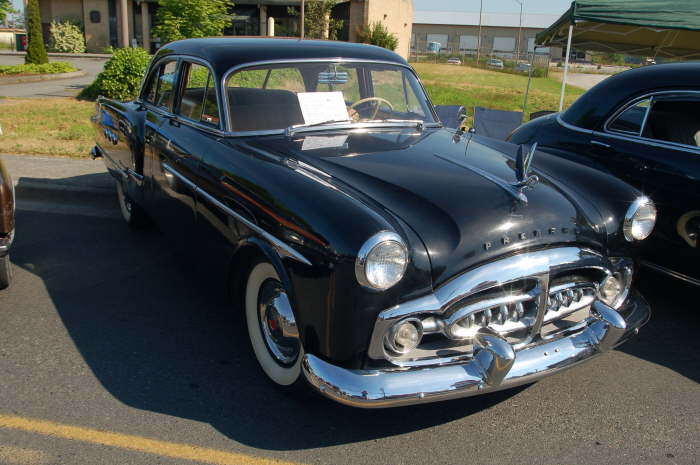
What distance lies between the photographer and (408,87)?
436cm

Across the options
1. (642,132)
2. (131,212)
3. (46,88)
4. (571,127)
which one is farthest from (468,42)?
(642,132)

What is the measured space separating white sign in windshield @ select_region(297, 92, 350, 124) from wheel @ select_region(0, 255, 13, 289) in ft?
6.98

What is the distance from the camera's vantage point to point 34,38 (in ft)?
72.0

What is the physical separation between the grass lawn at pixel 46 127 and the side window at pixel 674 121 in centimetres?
677

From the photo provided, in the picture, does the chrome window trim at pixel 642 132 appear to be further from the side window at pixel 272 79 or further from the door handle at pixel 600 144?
the side window at pixel 272 79

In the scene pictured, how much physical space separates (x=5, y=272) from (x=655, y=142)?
4.35 m

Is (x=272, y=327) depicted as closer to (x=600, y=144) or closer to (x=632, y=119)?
(x=600, y=144)

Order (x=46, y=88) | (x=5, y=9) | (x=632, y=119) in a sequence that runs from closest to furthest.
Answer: (x=632, y=119)
(x=46, y=88)
(x=5, y=9)

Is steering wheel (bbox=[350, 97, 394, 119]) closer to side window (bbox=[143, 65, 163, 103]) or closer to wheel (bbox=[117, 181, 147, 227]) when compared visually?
side window (bbox=[143, 65, 163, 103])

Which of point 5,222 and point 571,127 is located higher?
point 571,127

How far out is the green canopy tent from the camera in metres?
8.27

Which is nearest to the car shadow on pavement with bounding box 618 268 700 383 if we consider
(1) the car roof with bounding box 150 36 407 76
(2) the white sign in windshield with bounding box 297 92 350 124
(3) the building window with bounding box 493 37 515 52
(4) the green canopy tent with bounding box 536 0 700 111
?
(2) the white sign in windshield with bounding box 297 92 350 124

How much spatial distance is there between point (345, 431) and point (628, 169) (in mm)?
2639

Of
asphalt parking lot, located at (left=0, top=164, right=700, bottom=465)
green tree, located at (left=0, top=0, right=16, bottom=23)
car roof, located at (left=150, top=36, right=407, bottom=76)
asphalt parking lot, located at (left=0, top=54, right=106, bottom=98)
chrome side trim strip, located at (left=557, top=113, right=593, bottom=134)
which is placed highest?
green tree, located at (left=0, top=0, right=16, bottom=23)
